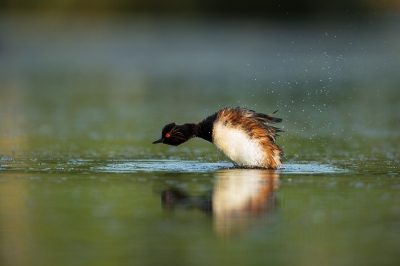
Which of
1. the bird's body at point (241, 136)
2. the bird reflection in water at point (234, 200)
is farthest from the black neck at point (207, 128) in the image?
the bird reflection in water at point (234, 200)

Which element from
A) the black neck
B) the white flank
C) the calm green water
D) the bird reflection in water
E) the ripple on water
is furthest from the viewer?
the black neck

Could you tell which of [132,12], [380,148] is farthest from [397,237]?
[132,12]

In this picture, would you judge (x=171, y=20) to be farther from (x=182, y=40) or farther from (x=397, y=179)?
(x=397, y=179)

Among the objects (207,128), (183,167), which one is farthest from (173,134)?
(183,167)

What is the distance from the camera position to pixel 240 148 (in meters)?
11.7

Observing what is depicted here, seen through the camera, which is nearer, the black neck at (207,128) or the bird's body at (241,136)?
the bird's body at (241,136)

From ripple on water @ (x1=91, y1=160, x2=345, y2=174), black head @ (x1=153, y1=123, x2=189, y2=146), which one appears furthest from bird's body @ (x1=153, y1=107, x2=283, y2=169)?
ripple on water @ (x1=91, y1=160, x2=345, y2=174)

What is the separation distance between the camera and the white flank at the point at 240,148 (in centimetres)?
1170

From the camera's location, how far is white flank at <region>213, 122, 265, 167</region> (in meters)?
11.7

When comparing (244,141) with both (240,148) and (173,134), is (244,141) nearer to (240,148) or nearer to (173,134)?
(240,148)

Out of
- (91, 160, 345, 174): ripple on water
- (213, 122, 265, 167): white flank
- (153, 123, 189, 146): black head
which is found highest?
(153, 123, 189, 146): black head

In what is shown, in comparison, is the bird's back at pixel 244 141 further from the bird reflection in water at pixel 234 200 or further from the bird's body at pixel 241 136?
the bird reflection in water at pixel 234 200

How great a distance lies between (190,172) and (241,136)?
93 cm

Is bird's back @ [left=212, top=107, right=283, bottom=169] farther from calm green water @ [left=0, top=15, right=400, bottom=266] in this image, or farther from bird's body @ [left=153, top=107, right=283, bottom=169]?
calm green water @ [left=0, top=15, right=400, bottom=266]
